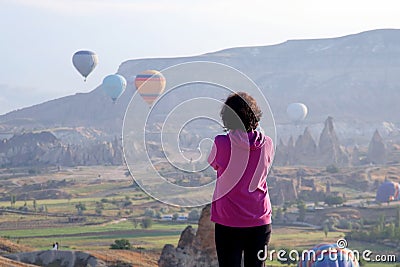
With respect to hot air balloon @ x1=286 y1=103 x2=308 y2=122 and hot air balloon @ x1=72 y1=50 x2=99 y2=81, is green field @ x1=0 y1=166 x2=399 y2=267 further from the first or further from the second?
hot air balloon @ x1=286 y1=103 x2=308 y2=122

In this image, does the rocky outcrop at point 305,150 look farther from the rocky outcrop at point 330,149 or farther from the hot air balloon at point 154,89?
the hot air balloon at point 154,89

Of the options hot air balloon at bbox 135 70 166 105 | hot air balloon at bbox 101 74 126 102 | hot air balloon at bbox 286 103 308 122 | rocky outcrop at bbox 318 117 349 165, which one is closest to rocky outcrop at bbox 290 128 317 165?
rocky outcrop at bbox 318 117 349 165

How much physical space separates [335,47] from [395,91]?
2505 cm

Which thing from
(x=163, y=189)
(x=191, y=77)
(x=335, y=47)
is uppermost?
(x=335, y=47)

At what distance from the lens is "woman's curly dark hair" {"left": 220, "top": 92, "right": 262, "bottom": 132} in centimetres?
255

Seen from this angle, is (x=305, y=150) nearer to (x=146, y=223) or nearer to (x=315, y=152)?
(x=315, y=152)

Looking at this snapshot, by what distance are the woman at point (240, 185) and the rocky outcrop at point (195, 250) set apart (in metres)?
6.61

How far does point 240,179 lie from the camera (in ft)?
8.44

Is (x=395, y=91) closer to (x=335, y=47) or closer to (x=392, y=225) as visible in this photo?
(x=335, y=47)

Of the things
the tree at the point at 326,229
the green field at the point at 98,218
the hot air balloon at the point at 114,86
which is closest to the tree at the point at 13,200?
the green field at the point at 98,218

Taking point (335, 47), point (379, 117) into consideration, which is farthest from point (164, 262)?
point (335, 47)

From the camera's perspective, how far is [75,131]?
8856 centimetres

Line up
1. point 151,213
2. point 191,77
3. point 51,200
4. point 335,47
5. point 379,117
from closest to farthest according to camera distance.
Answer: point 191,77 < point 151,213 < point 51,200 < point 379,117 < point 335,47

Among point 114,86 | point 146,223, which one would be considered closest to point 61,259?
point 146,223
